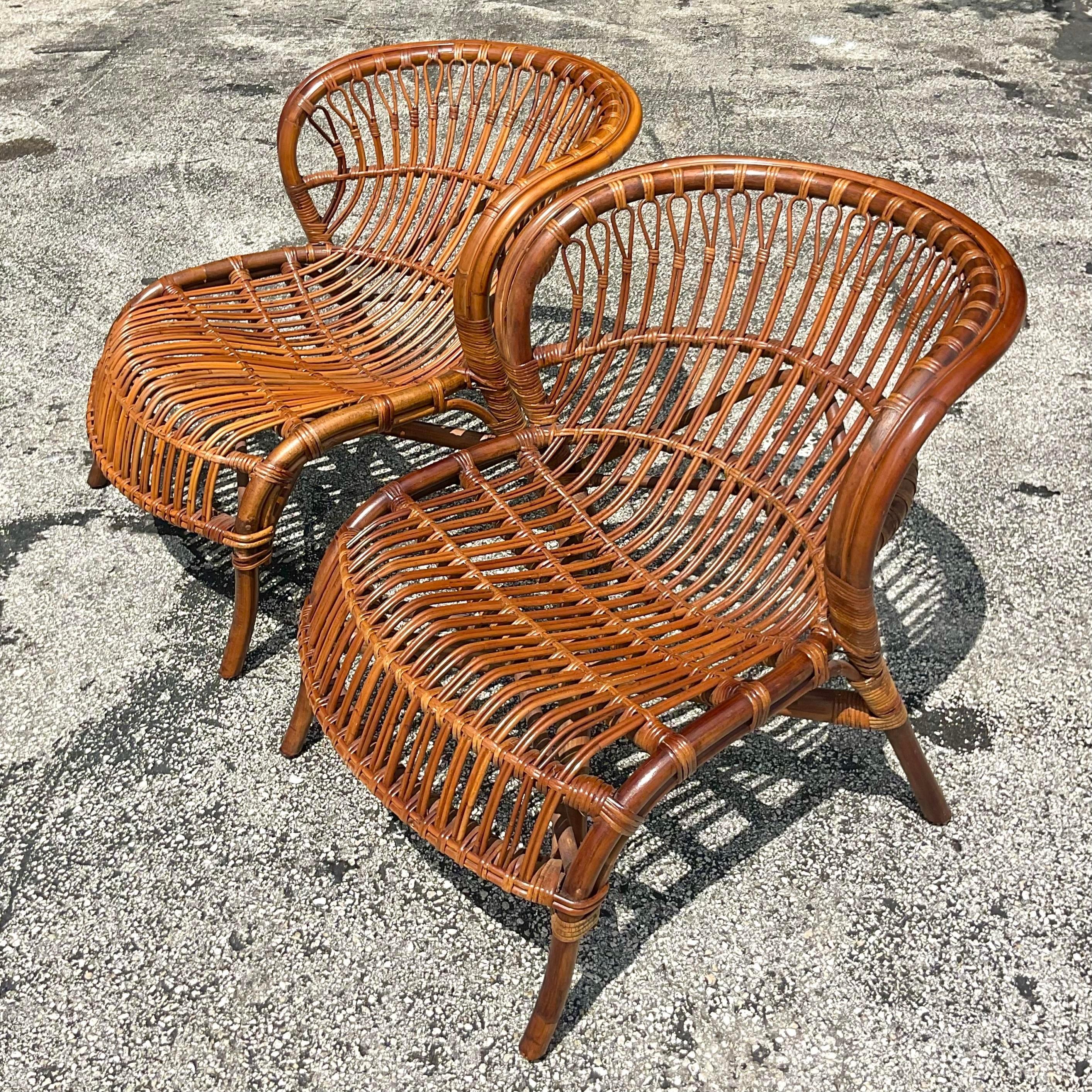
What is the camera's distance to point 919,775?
184cm

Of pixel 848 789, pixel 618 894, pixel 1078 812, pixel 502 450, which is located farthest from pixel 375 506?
pixel 1078 812

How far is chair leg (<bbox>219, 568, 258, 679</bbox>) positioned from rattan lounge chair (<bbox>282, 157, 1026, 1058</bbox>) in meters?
0.25

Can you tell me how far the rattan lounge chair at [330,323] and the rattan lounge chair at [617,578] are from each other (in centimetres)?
19

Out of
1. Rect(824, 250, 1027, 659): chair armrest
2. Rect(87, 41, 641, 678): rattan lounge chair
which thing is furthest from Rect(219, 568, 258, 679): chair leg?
Rect(824, 250, 1027, 659): chair armrest

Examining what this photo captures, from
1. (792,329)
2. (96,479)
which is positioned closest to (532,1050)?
(792,329)

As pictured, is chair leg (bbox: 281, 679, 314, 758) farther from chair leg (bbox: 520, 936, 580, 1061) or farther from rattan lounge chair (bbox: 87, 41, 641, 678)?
chair leg (bbox: 520, 936, 580, 1061)

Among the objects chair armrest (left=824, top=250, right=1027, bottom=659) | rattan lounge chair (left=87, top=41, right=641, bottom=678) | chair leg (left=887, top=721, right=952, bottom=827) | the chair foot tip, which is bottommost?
the chair foot tip

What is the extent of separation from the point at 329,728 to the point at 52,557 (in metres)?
1.17

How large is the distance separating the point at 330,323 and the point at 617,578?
1024 millimetres

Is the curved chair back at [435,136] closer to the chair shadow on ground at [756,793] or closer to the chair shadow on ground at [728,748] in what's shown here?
the chair shadow on ground at [728,748]

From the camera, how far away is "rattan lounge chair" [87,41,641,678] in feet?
6.56

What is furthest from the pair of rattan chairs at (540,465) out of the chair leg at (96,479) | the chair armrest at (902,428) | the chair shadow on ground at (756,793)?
the chair leg at (96,479)

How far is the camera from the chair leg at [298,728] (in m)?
1.96

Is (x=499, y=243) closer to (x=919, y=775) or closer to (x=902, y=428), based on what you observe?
(x=902, y=428)
